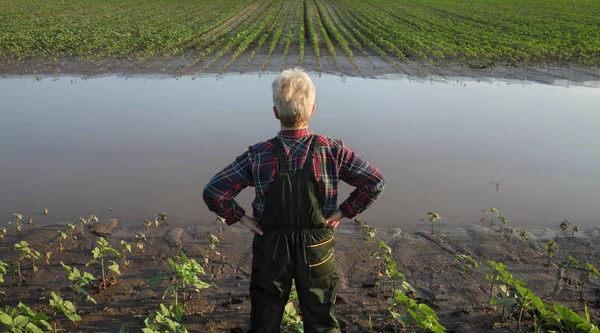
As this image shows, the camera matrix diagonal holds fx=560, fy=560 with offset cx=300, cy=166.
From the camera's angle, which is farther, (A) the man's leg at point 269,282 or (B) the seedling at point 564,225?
(B) the seedling at point 564,225

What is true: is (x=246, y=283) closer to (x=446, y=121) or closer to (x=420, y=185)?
(x=420, y=185)

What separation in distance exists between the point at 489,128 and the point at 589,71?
8184 millimetres

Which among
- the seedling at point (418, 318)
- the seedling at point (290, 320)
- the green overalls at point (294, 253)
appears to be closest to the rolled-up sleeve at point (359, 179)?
the green overalls at point (294, 253)

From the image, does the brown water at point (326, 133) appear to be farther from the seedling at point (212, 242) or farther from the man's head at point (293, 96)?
the man's head at point (293, 96)

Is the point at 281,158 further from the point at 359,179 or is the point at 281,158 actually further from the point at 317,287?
the point at 317,287

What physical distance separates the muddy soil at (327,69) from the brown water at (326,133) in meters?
1.97

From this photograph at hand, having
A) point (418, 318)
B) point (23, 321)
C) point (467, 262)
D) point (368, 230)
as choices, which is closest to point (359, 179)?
point (418, 318)

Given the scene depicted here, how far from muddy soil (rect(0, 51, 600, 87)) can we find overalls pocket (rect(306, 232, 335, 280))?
39.6 feet

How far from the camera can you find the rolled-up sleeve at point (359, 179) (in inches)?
123

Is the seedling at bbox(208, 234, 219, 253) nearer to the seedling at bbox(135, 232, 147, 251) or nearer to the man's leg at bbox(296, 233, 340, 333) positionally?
the seedling at bbox(135, 232, 147, 251)

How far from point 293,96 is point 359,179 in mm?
649

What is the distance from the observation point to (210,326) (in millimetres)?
4066

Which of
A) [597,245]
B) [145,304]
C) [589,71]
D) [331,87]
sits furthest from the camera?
[589,71]

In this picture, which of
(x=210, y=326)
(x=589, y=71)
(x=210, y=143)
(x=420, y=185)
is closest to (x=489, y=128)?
(x=420, y=185)
